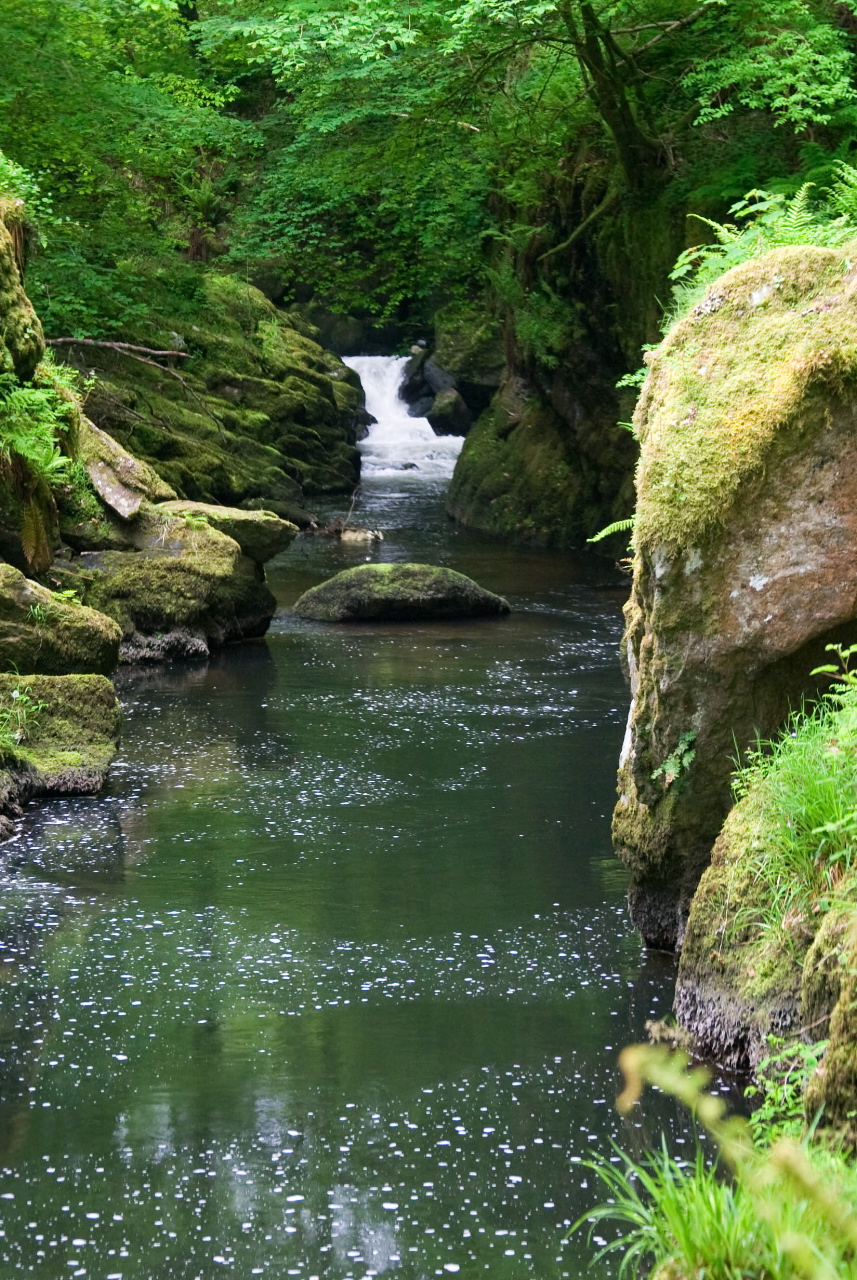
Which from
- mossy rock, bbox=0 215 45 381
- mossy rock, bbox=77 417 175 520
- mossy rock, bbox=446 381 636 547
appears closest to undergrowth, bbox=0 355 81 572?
mossy rock, bbox=0 215 45 381

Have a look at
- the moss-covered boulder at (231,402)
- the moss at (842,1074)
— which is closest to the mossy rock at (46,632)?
the moss at (842,1074)

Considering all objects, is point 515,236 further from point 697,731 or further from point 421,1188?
point 421,1188

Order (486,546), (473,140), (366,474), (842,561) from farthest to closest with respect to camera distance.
Result: (366,474) < (486,546) < (473,140) < (842,561)

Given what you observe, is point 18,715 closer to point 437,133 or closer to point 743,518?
point 743,518

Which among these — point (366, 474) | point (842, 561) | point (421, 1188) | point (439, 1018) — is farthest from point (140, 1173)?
point (366, 474)

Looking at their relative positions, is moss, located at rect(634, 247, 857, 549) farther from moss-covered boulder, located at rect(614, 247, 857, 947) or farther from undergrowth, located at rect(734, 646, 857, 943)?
undergrowth, located at rect(734, 646, 857, 943)

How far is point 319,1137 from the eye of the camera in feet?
18.6

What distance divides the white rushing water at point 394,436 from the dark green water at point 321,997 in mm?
20048

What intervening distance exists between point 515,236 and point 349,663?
31.5 feet

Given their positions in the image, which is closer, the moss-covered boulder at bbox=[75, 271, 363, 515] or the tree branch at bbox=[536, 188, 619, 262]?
the tree branch at bbox=[536, 188, 619, 262]

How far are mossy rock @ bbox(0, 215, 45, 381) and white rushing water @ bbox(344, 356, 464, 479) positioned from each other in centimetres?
2018

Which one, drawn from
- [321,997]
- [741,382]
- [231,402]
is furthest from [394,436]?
[321,997]

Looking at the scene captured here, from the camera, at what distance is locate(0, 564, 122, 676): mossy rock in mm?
11047

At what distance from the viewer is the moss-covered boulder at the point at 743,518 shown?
654cm
